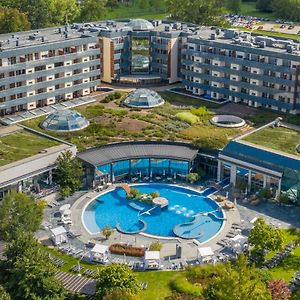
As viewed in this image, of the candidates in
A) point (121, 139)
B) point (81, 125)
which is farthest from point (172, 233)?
point (81, 125)

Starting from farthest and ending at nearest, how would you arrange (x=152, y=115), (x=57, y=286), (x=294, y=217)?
(x=152, y=115), (x=294, y=217), (x=57, y=286)

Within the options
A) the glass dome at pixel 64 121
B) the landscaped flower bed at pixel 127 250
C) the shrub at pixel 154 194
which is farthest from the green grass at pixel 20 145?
the landscaped flower bed at pixel 127 250

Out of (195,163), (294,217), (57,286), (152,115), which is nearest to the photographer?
(57,286)

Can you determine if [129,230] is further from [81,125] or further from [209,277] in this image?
[81,125]

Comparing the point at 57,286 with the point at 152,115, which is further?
the point at 152,115

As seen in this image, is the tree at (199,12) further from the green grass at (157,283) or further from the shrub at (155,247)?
the green grass at (157,283)

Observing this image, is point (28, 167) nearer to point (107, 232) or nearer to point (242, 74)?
point (107, 232)

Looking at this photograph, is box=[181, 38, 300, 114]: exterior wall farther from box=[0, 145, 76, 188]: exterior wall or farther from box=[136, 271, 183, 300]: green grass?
box=[136, 271, 183, 300]: green grass
